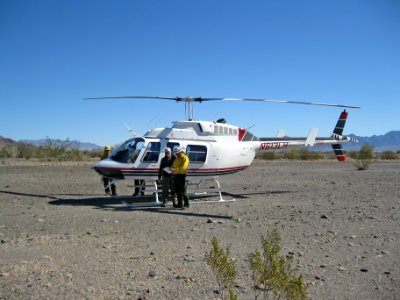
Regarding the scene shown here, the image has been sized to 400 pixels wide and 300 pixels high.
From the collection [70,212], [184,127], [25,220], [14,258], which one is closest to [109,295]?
[14,258]

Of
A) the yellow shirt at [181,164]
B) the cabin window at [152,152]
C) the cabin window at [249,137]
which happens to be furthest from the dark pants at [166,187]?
the cabin window at [249,137]

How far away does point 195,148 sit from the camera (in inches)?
562

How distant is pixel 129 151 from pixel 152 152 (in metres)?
0.78

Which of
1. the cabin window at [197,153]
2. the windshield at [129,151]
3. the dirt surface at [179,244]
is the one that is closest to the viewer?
the dirt surface at [179,244]

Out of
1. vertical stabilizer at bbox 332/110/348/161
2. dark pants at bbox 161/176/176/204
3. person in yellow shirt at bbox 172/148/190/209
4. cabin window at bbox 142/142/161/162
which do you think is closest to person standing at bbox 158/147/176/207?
dark pants at bbox 161/176/176/204

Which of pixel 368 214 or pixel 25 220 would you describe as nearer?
pixel 25 220

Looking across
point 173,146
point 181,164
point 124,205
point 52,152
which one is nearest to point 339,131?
point 173,146

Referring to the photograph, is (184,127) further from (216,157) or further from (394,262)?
(394,262)

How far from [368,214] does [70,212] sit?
27.2 ft

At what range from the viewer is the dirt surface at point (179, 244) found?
5.36m

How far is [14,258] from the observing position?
21.3 feet

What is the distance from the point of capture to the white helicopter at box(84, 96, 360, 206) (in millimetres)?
13391

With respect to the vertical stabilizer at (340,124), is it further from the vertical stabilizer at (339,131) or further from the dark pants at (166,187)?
the dark pants at (166,187)

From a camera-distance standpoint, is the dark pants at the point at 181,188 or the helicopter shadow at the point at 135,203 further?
the dark pants at the point at 181,188
